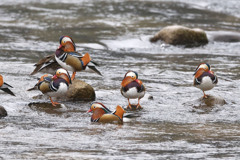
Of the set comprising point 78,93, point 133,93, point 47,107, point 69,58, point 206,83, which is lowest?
point 47,107

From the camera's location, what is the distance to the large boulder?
18859 millimetres

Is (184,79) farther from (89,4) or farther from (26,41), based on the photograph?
(89,4)

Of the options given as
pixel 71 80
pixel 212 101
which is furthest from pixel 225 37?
pixel 71 80

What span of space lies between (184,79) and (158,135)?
515 cm

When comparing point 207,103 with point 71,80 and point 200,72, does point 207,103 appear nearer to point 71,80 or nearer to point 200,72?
point 200,72

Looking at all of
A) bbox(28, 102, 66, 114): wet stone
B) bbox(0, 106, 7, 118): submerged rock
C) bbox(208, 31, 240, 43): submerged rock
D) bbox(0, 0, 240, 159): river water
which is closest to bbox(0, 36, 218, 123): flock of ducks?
bbox(28, 102, 66, 114): wet stone

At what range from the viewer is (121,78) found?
→ 13.9 meters

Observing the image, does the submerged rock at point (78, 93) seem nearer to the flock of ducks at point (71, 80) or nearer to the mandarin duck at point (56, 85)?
the flock of ducks at point (71, 80)

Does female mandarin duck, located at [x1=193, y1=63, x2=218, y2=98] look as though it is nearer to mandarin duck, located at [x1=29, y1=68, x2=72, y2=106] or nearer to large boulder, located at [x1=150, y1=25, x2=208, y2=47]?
mandarin duck, located at [x1=29, y1=68, x2=72, y2=106]

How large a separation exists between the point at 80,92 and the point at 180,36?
801cm

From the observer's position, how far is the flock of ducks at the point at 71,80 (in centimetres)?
986

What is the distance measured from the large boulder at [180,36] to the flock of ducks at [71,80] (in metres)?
7.20

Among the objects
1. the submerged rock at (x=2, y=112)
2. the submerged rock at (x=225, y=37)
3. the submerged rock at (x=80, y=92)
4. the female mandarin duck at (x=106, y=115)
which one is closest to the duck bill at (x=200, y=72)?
the submerged rock at (x=80, y=92)

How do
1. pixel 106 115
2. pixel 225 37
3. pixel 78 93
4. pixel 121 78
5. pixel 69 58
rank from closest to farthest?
pixel 106 115
pixel 78 93
pixel 69 58
pixel 121 78
pixel 225 37
